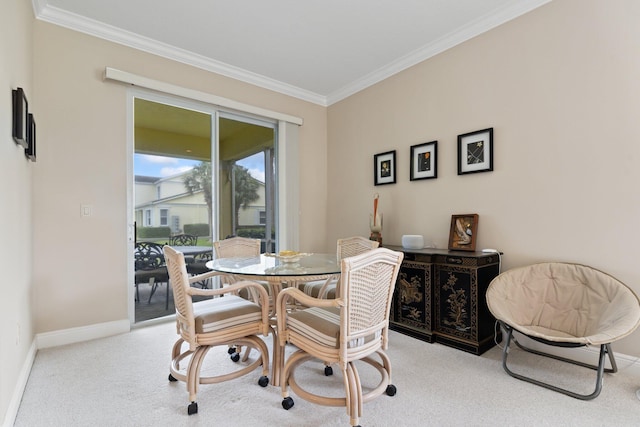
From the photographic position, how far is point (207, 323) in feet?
6.34

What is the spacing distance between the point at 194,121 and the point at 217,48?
2.79 ft

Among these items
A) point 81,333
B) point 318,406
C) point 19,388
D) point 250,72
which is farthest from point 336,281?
point 250,72

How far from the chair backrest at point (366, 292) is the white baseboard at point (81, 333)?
8.43 ft

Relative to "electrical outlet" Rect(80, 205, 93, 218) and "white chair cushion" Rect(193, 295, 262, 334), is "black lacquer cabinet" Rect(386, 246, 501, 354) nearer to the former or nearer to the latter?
"white chair cushion" Rect(193, 295, 262, 334)

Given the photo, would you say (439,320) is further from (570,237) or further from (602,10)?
(602,10)

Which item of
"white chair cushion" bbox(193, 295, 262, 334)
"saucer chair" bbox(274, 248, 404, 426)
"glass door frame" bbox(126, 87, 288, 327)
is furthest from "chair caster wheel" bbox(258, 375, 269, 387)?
"glass door frame" bbox(126, 87, 288, 327)

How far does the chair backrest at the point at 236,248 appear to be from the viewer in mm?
3121

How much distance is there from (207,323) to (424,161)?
2.71 metres

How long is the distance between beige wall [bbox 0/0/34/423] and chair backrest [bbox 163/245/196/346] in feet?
2.59

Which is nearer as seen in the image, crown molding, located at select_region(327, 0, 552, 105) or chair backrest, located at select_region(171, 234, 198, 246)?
crown molding, located at select_region(327, 0, 552, 105)

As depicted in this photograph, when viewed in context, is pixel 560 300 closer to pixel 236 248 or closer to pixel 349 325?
pixel 349 325

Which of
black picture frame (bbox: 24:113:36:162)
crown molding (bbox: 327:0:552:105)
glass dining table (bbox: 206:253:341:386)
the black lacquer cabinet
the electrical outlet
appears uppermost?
crown molding (bbox: 327:0:552:105)

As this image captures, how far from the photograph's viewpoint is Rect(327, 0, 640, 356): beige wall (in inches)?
89.8

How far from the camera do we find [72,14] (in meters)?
2.85
